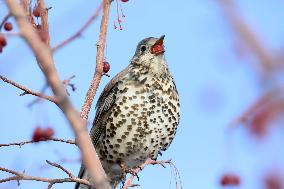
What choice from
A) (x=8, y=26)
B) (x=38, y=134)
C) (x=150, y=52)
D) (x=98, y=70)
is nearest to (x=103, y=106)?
(x=150, y=52)

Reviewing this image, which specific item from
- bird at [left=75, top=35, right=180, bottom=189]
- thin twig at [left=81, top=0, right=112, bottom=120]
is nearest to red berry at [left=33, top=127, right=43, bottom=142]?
thin twig at [left=81, top=0, right=112, bottom=120]

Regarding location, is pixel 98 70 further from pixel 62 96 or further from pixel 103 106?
pixel 62 96

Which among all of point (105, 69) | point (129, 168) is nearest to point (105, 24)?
point (105, 69)

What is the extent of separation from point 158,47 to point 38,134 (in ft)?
12.2

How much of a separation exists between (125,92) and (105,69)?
166cm

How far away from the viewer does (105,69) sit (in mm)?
4961

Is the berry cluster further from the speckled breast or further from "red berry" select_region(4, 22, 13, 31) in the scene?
the speckled breast

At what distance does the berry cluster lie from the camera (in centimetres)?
321

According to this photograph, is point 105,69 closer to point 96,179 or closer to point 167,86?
point 167,86

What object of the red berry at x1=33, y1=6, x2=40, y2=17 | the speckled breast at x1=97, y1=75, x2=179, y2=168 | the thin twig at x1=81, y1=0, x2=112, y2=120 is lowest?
the red berry at x1=33, y1=6, x2=40, y2=17

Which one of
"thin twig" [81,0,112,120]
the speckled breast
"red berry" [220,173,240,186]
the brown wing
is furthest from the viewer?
the brown wing

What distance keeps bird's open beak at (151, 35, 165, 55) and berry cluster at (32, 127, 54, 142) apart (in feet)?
11.8

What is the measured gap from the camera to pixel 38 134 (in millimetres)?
3260

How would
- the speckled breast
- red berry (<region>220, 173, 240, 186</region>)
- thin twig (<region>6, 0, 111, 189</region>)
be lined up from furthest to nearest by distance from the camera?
the speckled breast, red berry (<region>220, 173, 240, 186</region>), thin twig (<region>6, 0, 111, 189</region>)
